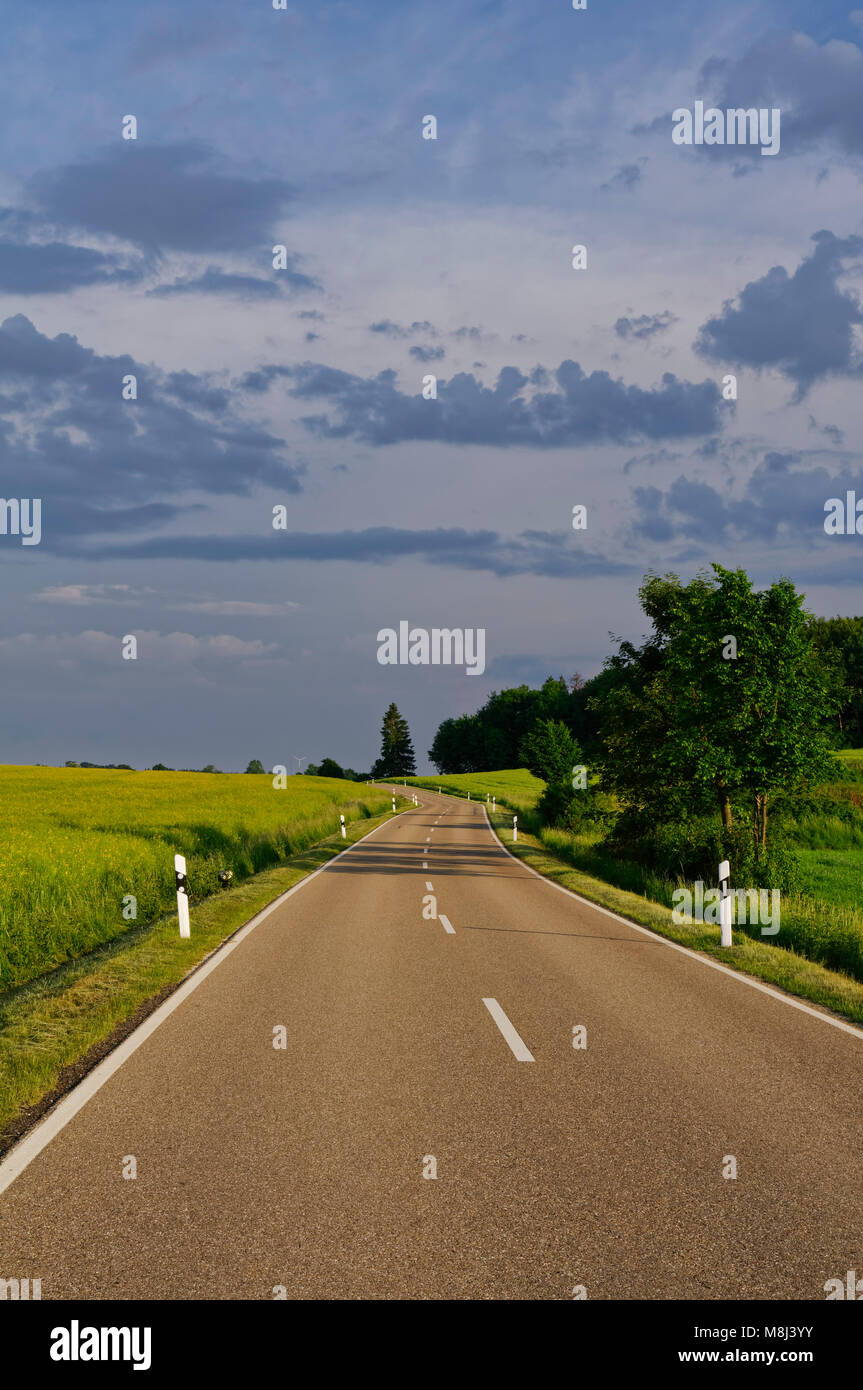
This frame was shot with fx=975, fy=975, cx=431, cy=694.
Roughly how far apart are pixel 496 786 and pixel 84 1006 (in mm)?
93943

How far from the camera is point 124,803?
37.0 m

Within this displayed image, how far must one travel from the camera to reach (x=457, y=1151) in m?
5.31

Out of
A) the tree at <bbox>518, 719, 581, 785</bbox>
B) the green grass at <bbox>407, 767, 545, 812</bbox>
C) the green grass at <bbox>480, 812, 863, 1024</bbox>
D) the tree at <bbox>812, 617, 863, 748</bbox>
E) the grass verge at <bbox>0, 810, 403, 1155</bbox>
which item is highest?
the tree at <bbox>812, 617, 863, 748</bbox>

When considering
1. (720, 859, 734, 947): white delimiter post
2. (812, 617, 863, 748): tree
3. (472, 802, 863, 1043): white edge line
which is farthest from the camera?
(812, 617, 863, 748): tree

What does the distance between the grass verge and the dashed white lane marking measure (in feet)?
10.3

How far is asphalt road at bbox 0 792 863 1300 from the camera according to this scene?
13.1 ft

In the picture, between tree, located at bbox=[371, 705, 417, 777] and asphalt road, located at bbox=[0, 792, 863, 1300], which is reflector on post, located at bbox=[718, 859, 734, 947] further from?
tree, located at bbox=[371, 705, 417, 777]

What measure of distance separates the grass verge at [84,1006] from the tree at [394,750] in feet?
521

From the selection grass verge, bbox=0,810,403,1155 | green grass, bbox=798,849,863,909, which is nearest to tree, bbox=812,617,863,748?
green grass, bbox=798,849,863,909

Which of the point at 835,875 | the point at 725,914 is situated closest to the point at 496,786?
the point at 835,875

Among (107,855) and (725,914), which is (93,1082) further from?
(107,855)

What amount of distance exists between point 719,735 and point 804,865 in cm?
1243
